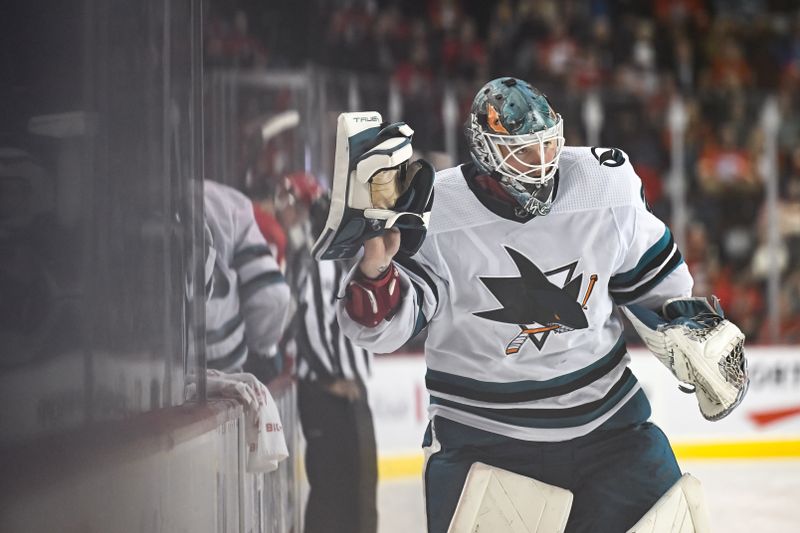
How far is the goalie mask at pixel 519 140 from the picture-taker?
73.3 inches

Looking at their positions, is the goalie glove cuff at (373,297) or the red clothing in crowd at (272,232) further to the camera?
the red clothing in crowd at (272,232)

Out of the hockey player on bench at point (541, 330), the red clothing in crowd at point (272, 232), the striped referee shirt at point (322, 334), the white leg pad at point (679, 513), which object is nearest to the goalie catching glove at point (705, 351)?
the hockey player on bench at point (541, 330)

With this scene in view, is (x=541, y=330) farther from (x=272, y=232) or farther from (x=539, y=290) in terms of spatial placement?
(x=272, y=232)

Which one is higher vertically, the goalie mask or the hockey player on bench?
the goalie mask

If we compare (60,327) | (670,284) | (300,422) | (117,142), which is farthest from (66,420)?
(300,422)

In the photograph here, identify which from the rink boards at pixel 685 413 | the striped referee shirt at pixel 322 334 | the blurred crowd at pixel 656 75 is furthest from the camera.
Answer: the blurred crowd at pixel 656 75

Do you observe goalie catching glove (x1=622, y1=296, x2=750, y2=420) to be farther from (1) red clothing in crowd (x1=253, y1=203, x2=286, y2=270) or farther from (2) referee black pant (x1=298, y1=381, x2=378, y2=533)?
(2) referee black pant (x1=298, y1=381, x2=378, y2=533)

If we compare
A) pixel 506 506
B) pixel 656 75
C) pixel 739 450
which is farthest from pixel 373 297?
pixel 656 75

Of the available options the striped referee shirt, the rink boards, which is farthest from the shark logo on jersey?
the rink boards

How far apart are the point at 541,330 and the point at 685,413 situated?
3290mm

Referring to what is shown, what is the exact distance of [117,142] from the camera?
1095 mm

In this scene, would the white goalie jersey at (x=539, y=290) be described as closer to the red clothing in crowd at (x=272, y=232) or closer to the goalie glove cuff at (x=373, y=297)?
the goalie glove cuff at (x=373, y=297)

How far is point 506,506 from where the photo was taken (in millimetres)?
1890

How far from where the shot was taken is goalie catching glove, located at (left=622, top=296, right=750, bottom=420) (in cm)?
183
